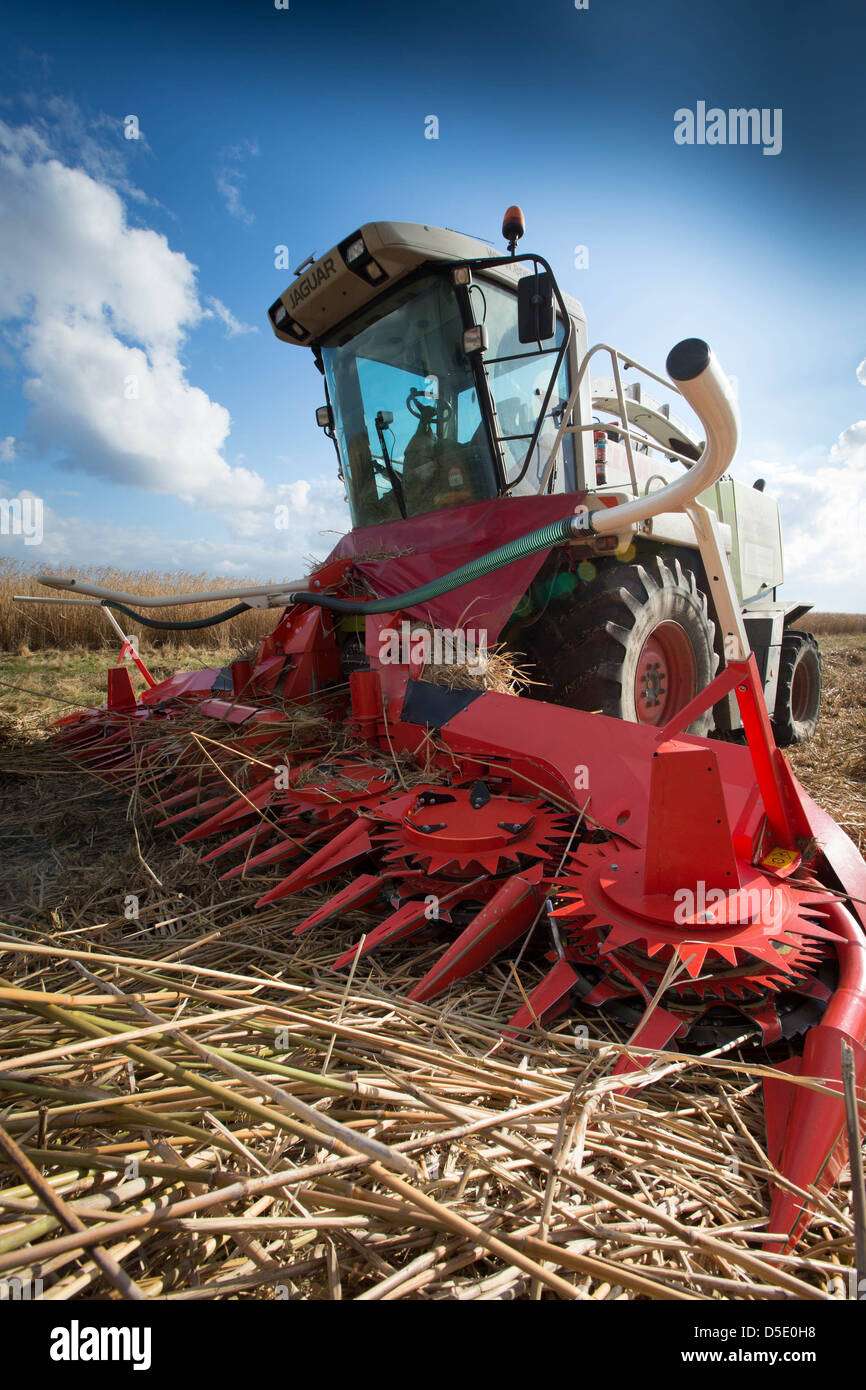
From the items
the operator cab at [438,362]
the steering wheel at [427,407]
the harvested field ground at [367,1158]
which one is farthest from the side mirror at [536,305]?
the harvested field ground at [367,1158]

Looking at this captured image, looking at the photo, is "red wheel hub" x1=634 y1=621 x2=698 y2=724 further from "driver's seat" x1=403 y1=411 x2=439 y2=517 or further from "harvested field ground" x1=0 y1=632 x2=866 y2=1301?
"harvested field ground" x1=0 y1=632 x2=866 y2=1301

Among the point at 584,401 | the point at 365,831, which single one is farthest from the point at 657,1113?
the point at 584,401

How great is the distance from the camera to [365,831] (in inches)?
76.0

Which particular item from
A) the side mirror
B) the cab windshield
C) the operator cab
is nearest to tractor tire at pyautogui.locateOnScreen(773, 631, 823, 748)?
the operator cab

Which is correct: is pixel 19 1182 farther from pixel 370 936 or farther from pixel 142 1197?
pixel 370 936

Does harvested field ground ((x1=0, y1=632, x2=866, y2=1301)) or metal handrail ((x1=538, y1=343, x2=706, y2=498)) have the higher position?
metal handrail ((x1=538, y1=343, x2=706, y2=498))

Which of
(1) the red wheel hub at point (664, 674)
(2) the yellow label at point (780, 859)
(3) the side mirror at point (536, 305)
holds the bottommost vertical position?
(2) the yellow label at point (780, 859)

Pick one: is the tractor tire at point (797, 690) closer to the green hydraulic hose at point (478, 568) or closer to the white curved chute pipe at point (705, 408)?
the green hydraulic hose at point (478, 568)

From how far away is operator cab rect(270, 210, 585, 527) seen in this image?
327 cm

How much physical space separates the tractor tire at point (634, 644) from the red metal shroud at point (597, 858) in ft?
1.55

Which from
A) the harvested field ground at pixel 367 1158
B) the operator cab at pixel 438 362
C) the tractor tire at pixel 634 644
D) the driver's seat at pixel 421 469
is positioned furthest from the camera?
the driver's seat at pixel 421 469

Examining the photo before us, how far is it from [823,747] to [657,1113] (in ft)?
17.0

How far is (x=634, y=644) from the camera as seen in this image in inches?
115

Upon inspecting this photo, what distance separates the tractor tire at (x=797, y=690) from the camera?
5984 millimetres
